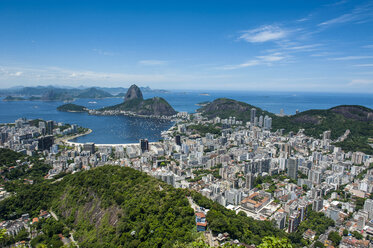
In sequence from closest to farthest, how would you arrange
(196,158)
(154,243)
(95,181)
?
(154,243) → (95,181) → (196,158)

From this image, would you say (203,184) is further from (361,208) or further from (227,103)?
(227,103)

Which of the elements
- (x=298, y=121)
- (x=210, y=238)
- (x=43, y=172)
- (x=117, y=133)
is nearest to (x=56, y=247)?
(x=210, y=238)

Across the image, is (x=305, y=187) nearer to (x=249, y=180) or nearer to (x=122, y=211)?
(x=249, y=180)

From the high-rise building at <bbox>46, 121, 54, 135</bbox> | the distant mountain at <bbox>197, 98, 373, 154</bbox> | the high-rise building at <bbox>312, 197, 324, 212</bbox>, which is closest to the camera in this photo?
the high-rise building at <bbox>312, 197, 324, 212</bbox>

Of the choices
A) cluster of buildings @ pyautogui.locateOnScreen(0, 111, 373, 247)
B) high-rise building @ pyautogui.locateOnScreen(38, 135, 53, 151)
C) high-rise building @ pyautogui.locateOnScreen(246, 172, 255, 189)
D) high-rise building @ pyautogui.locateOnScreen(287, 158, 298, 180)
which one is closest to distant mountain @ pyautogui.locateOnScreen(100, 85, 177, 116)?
cluster of buildings @ pyautogui.locateOnScreen(0, 111, 373, 247)

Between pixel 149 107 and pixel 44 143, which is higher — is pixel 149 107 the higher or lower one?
the higher one

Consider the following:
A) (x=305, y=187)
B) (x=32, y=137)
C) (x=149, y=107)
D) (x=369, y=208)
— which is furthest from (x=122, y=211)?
(x=149, y=107)

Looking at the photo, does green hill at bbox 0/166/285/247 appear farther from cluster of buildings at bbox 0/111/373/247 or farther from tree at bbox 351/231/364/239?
tree at bbox 351/231/364/239

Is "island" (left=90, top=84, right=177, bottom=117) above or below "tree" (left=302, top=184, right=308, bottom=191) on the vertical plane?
above
